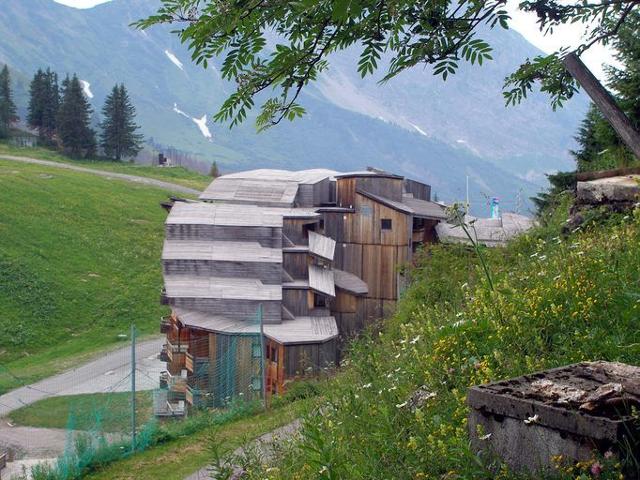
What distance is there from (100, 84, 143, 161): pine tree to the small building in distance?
177 feet

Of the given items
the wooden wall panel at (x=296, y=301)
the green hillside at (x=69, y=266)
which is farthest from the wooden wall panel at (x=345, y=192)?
the green hillside at (x=69, y=266)

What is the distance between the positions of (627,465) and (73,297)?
39.7 m

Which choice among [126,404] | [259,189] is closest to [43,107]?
[259,189]

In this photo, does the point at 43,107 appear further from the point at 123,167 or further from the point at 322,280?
the point at 322,280

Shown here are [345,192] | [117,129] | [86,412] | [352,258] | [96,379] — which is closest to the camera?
[86,412]

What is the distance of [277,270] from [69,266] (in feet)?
75.0

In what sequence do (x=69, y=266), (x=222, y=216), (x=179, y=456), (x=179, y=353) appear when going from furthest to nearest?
(x=69, y=266) → (x=222, y=216) → (x=179, y=353) → (x=179, y=456)

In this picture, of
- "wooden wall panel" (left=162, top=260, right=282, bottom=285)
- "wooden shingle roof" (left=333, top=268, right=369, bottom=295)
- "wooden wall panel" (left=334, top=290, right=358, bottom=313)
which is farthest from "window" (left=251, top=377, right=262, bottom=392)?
"wooden wall panel" (left=334, top=290, right=358, bottom=313)

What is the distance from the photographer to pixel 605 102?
4672mm

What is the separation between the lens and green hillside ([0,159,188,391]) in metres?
34.8

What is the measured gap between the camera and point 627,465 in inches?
154

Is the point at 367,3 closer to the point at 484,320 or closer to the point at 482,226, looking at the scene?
the point at 484,320

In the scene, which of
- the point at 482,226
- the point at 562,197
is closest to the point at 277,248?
the point at 482,226

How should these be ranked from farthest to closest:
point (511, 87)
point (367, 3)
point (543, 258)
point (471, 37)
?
1. point (543, 258)
2. point (511, 87)
3. point (471, 37)
4. point (367, 3)
